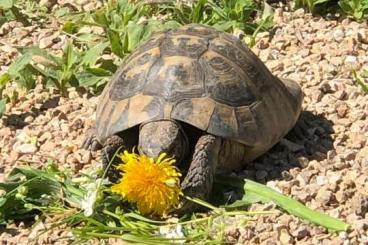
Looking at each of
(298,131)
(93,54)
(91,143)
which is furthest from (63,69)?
(298,131)

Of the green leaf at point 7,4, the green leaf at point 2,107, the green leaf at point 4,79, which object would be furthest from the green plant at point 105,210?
the green leaf at point 7,4

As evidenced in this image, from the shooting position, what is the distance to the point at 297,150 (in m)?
4.80

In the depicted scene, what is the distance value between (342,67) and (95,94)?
1.33 meters

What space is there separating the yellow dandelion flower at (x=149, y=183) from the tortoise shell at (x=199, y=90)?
273 millimetres

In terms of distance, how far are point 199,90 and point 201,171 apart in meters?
0.37

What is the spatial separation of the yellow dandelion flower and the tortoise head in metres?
0.06

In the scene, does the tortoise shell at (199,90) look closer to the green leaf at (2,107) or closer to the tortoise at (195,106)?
the tortoise at (195,106)

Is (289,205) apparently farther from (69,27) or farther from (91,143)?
(69,27)

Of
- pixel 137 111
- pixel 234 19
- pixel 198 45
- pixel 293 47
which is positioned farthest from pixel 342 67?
pixel 137 111

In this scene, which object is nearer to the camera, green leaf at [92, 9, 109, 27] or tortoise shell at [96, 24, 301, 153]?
tortoise shell at [96, 24, 301, 153]

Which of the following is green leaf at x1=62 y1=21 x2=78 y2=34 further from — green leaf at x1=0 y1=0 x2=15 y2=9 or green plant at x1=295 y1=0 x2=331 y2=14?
green plant at x1=295 y1=0 x2=331 y2=14

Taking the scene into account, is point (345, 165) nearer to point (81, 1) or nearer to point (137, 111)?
point (137, 111)

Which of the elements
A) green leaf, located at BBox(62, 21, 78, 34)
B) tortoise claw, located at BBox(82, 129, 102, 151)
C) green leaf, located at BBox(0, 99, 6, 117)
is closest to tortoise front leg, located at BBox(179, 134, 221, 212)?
tortoise claw, located at BBox(82, 129, 102, 151)

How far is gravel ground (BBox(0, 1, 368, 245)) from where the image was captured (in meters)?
4.21
